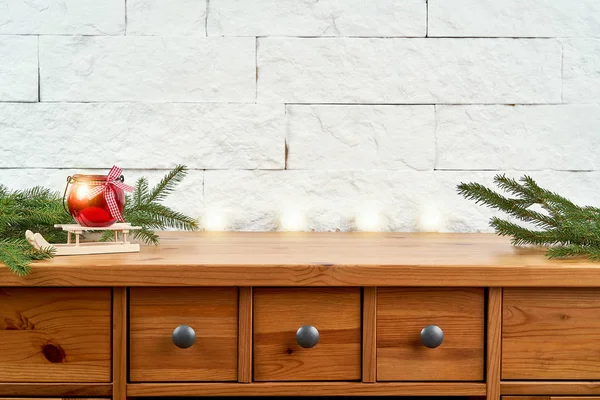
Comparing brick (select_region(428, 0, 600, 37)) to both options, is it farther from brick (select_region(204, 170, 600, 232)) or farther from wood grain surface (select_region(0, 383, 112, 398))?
wood grain surface (select_region(0, 383, 112, 398))

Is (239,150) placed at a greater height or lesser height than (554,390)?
greater

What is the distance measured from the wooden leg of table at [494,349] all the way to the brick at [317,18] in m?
0.81

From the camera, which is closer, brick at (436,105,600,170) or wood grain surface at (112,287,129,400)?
wood grain surface at (112,287,129,400)

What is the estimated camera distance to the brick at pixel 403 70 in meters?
1.38

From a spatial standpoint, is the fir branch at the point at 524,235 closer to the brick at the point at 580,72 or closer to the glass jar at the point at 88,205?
the brick at the point at 580,72

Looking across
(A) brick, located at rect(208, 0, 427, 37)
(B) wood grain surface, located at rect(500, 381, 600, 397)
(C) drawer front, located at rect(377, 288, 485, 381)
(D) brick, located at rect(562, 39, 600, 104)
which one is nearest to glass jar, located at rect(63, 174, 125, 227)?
(C) drawer front, located at rect(377, 288, 485, 381)

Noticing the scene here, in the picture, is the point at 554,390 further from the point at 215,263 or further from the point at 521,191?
the point at 215,263

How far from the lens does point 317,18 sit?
1379mm

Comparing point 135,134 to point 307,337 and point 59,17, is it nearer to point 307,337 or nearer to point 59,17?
point 59,17

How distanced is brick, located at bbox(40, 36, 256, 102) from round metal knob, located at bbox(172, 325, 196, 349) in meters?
0.71

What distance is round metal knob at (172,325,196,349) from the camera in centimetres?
84

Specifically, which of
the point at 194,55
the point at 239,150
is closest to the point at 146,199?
the point at 239,150

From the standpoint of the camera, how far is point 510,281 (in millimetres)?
836

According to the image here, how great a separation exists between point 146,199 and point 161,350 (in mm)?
410
